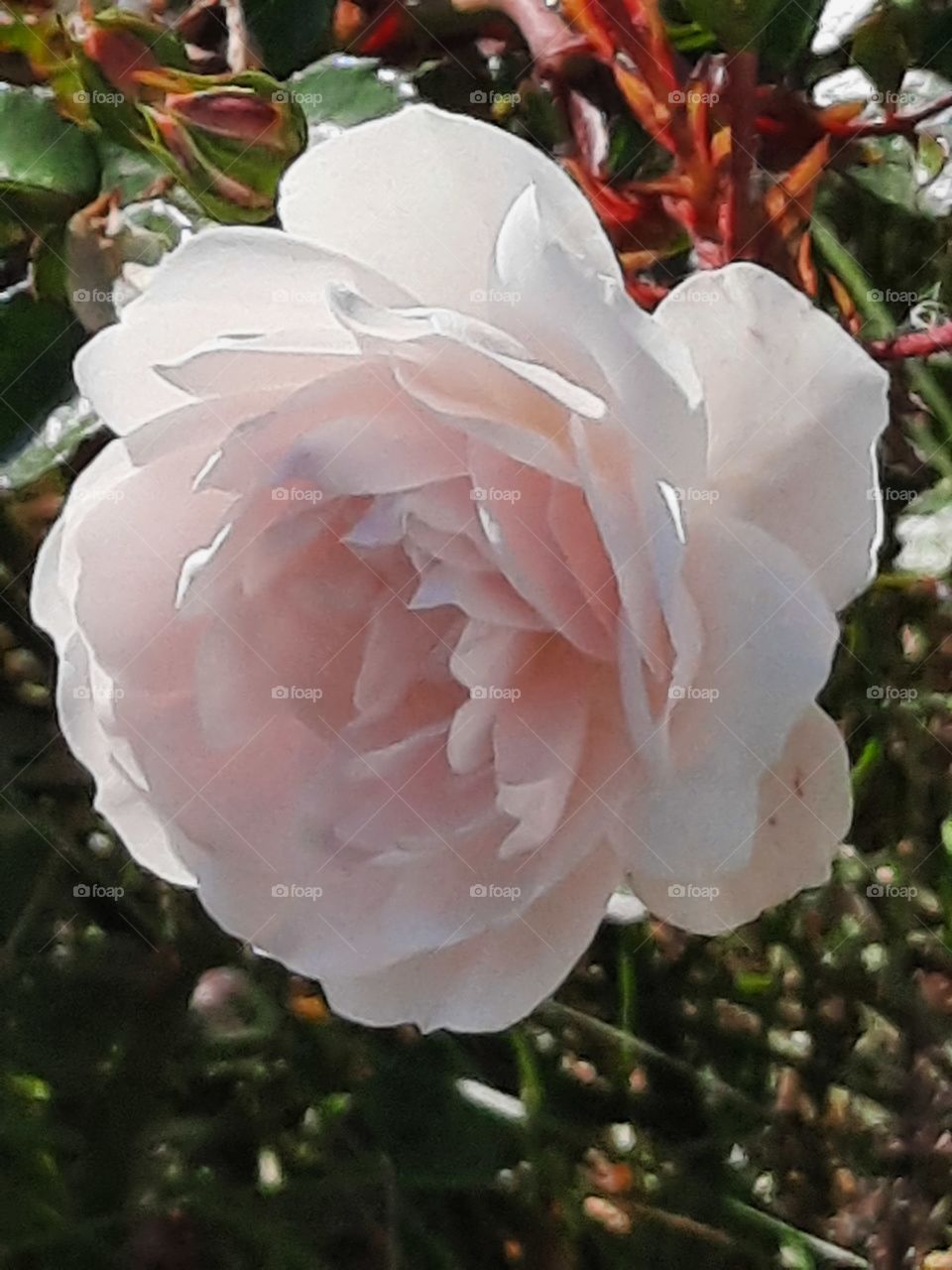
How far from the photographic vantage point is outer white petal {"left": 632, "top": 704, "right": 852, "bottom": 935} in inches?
9.6

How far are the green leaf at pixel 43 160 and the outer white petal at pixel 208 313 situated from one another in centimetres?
11

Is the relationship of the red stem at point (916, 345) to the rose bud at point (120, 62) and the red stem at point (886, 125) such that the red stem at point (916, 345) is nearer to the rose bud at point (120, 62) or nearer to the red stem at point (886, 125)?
the red stem at point (886, 125)

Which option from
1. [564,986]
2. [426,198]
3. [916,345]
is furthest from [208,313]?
[564,986]

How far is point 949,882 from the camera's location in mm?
379

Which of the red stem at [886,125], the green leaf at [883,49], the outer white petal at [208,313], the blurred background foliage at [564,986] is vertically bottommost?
the blurred background foliage at [564,986]

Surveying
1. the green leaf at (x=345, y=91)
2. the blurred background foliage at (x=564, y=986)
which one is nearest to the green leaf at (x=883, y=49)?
the blurred background foliage at (x=564, y=986)

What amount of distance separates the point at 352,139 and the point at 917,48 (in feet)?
0.61

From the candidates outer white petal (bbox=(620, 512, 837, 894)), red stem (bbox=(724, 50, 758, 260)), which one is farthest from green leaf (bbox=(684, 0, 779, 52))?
outer white petal (bbox=(620, 512, 837, 894))

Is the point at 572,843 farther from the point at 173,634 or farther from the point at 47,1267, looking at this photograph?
the point at 47,1267

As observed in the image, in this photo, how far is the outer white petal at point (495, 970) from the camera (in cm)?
26

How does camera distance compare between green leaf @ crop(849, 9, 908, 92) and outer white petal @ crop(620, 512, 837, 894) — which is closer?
outer white petal @ crop(620, 512, 837, 894)

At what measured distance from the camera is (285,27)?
13.5 inches

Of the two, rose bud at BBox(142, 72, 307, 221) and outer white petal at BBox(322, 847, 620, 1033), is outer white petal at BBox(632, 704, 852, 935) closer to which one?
outer white petal at BBox(322, 847, 620, 1033)

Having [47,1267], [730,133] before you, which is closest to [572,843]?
[730,133]
